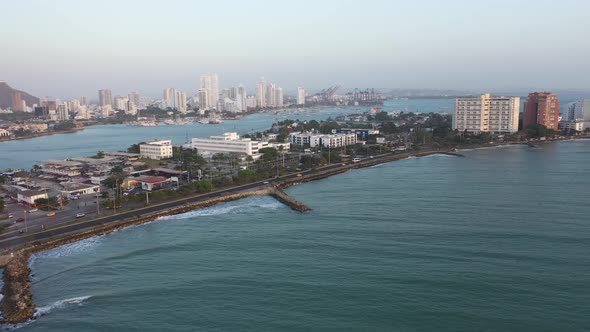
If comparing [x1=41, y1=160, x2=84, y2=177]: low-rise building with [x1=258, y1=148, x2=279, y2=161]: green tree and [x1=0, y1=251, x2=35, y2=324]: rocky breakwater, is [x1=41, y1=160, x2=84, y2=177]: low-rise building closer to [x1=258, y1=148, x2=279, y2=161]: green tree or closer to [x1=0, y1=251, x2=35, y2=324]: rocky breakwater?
[x1=258, y1=148, x2=279, y2=161]: green tree

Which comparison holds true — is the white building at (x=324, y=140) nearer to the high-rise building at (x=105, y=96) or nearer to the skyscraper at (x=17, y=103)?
the skyscraper at (x=17, y=103)

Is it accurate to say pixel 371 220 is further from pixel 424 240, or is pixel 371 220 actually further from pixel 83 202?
pixel 83 202

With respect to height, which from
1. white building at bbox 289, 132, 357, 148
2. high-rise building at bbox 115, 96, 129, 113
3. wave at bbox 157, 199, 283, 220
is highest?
high-rise building at bbox 115, 96, 129, 113

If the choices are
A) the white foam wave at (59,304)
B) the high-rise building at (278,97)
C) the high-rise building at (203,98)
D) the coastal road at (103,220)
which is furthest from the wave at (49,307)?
the high-rise building at (278,97)

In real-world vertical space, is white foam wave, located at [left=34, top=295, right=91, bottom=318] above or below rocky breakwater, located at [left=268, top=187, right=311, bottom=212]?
below

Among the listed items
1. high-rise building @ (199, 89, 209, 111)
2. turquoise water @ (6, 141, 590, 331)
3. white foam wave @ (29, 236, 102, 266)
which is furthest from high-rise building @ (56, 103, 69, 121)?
white foam wave @ (29, 236, 102, 266)

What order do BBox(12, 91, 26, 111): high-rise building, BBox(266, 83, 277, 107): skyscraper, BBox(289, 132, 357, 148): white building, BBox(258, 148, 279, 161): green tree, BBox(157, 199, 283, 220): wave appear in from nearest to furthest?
1. BBox(157, 199, 283, 220): wave
2. BBox(258, 148, 279, 161): green tree
3. BBox(289, 132, 357, 148): white building
4. BBox(12, 91, 26, 111): high-rise building
5. BBox(266, 83, 277, 107): skyscraper

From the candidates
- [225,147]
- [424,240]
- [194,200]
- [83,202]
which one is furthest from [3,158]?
[424,240]
